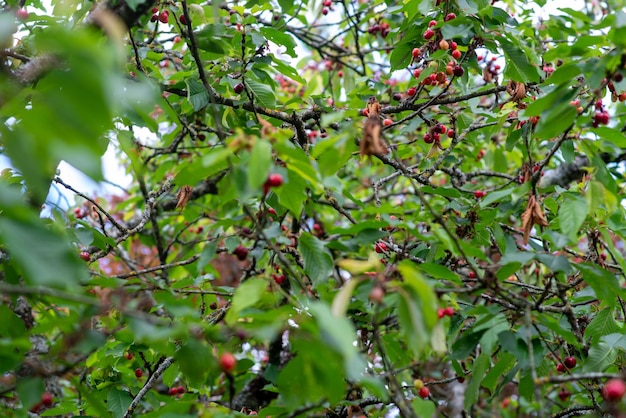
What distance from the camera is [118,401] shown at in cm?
229

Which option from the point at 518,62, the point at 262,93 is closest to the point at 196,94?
the point at 262,93

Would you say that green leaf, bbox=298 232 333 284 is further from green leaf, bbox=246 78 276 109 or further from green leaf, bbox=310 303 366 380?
green leaf, bbox=246 78 276 109

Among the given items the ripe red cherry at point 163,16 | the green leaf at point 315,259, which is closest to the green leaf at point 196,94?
the ripe red cherry at point 163,16

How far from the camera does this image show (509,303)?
6.55 feet

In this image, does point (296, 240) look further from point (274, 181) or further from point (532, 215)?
point (532, 215)

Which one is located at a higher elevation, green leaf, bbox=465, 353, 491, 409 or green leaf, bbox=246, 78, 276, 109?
green leaf, bbox=246, 78, 276, 109

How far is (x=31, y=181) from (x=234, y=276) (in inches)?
276

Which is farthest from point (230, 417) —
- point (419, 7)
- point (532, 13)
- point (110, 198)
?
point (110, 198)

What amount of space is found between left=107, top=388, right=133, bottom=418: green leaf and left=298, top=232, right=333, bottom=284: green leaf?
1.03 m

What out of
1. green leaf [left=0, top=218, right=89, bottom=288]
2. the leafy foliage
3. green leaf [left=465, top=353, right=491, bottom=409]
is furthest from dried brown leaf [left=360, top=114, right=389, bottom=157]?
green leaf [left=465, top=353, right=491, bottom=409]

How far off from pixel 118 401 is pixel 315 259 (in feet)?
3.58

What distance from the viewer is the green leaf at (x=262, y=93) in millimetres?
2621

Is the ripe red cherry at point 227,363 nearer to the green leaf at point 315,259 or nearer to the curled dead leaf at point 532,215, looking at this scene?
the green leaf at point 315,259

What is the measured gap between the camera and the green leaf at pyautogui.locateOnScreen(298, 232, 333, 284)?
1777 millimetres
